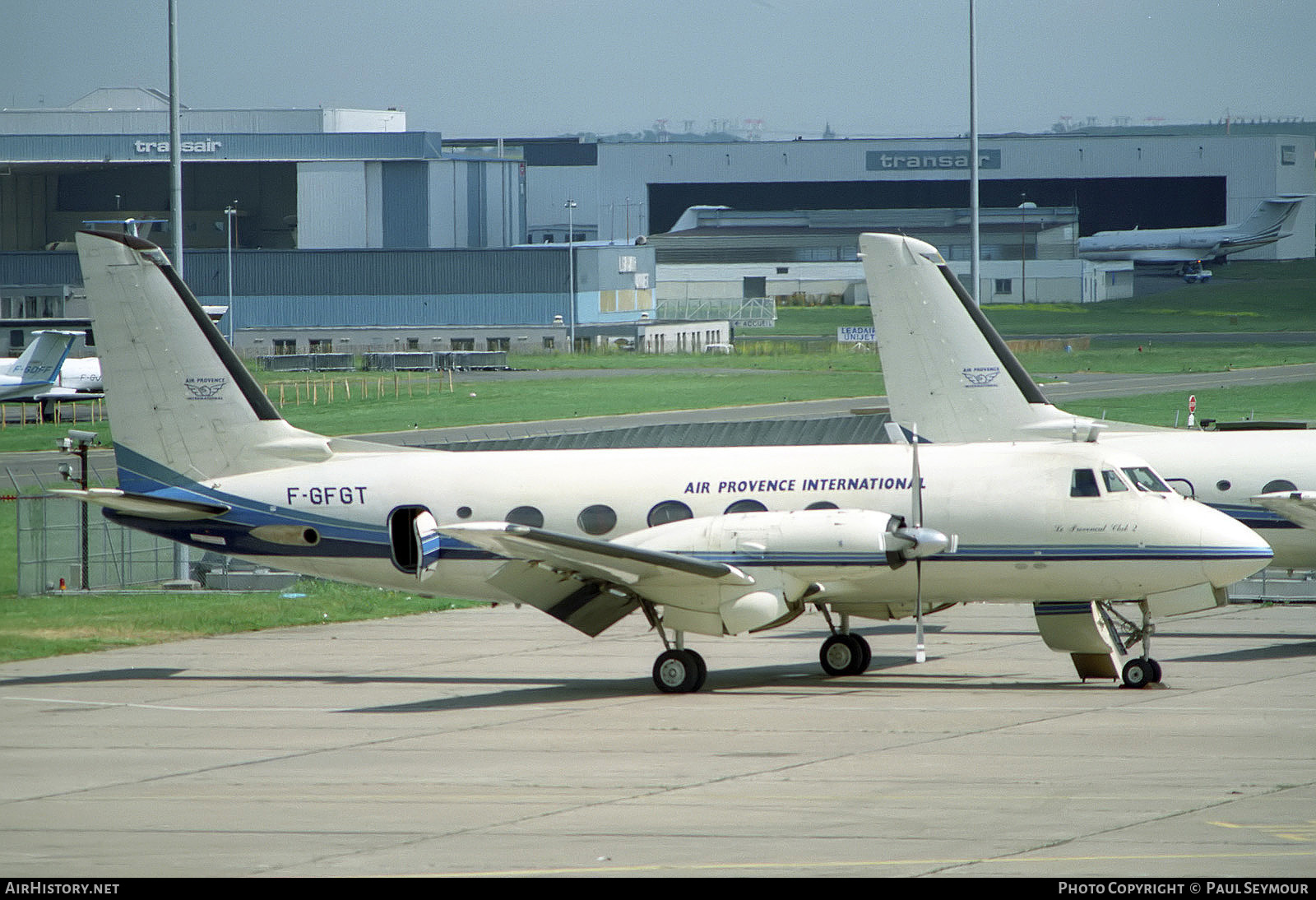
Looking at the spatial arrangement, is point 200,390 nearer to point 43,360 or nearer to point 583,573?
point 583,573

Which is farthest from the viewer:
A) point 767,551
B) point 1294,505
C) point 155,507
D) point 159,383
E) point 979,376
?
point 979,376

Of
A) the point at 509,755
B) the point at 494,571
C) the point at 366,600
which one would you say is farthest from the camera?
the point at 366,600

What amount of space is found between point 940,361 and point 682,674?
357 inches

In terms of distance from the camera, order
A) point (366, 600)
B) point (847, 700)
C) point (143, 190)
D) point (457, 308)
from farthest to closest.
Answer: point (143, 190)
point (457, 308)
point (366, 600)
point (847, 700)

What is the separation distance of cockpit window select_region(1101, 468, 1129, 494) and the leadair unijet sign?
138 metres

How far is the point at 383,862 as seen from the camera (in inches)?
481

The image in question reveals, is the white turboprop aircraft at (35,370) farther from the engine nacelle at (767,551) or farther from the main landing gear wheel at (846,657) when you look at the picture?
the engine nacelle at (767,551)

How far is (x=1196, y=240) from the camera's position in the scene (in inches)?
5960

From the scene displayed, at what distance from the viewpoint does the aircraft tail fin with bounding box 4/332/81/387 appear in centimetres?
6719

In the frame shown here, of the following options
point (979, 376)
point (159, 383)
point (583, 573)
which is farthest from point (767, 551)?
point (159, 383)

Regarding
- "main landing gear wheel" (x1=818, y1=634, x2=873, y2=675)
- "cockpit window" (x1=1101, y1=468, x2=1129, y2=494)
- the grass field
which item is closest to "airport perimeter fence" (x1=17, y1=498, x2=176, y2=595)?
the grass field

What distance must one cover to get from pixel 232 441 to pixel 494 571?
4.83 metres
